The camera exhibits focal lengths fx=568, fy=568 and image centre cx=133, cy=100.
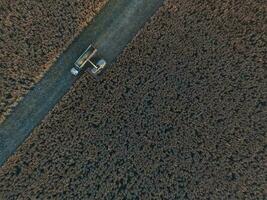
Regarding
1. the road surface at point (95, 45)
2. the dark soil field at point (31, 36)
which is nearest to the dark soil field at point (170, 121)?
the road surface at point (95, 45)

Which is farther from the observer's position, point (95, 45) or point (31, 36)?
point (95, 45)

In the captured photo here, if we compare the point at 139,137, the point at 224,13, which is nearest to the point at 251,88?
the point at 224,13

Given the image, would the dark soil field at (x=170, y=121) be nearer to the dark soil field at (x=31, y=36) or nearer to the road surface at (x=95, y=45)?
the road surface at (x=95, y=45)

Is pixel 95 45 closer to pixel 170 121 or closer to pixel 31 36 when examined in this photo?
pixel 31 36

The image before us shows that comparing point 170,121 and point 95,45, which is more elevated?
point 95,45

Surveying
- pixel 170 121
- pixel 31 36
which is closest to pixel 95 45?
pixel 31 36

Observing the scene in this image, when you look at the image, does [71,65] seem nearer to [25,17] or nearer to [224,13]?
[25,17]
